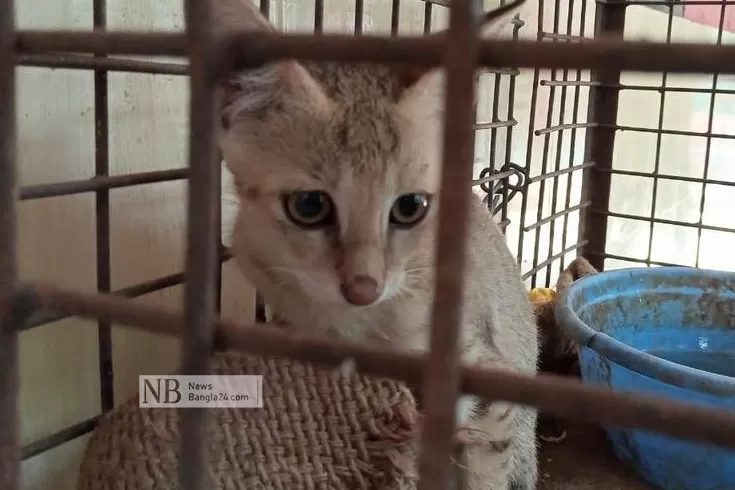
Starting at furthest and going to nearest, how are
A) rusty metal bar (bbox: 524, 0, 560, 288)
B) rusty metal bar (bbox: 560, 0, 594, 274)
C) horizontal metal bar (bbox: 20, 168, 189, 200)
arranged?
rusty metal bar (bbox: 560, 0, 594, 274) < rusty metal bar (bbox: 524, 0, 560, 288) < horizontal metal bar (bbox: 20, 168, 189, 200)

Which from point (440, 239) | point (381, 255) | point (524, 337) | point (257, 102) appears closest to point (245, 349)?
point (440, 239)

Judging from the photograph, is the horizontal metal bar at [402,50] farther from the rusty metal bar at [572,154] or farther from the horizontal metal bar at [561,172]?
the rusty metal bar at [572,154]

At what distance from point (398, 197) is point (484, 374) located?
51 cm

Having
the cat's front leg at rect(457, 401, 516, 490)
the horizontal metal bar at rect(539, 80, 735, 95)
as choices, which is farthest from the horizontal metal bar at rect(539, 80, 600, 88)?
the cat's front leg at rect(457, 401, 516, 490)

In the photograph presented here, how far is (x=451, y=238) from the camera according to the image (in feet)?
1.01

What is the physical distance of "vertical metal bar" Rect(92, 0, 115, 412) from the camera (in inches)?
31.8

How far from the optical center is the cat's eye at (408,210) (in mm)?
816

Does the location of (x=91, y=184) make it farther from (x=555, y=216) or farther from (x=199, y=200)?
(x=555, y=216)

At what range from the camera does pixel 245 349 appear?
14.1 inches

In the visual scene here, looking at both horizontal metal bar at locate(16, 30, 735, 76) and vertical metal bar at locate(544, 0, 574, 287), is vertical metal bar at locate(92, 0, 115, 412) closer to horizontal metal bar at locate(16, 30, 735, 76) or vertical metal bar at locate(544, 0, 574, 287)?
horizontal metal bar at locate(16, 30, 735, 76)

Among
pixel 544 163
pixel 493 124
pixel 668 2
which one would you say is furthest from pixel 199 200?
pixel 668 2

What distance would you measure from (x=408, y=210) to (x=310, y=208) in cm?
11

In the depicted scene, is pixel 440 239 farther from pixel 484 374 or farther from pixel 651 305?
pixel 651 305

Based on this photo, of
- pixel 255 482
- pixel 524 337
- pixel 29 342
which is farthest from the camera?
pixel 524 337
